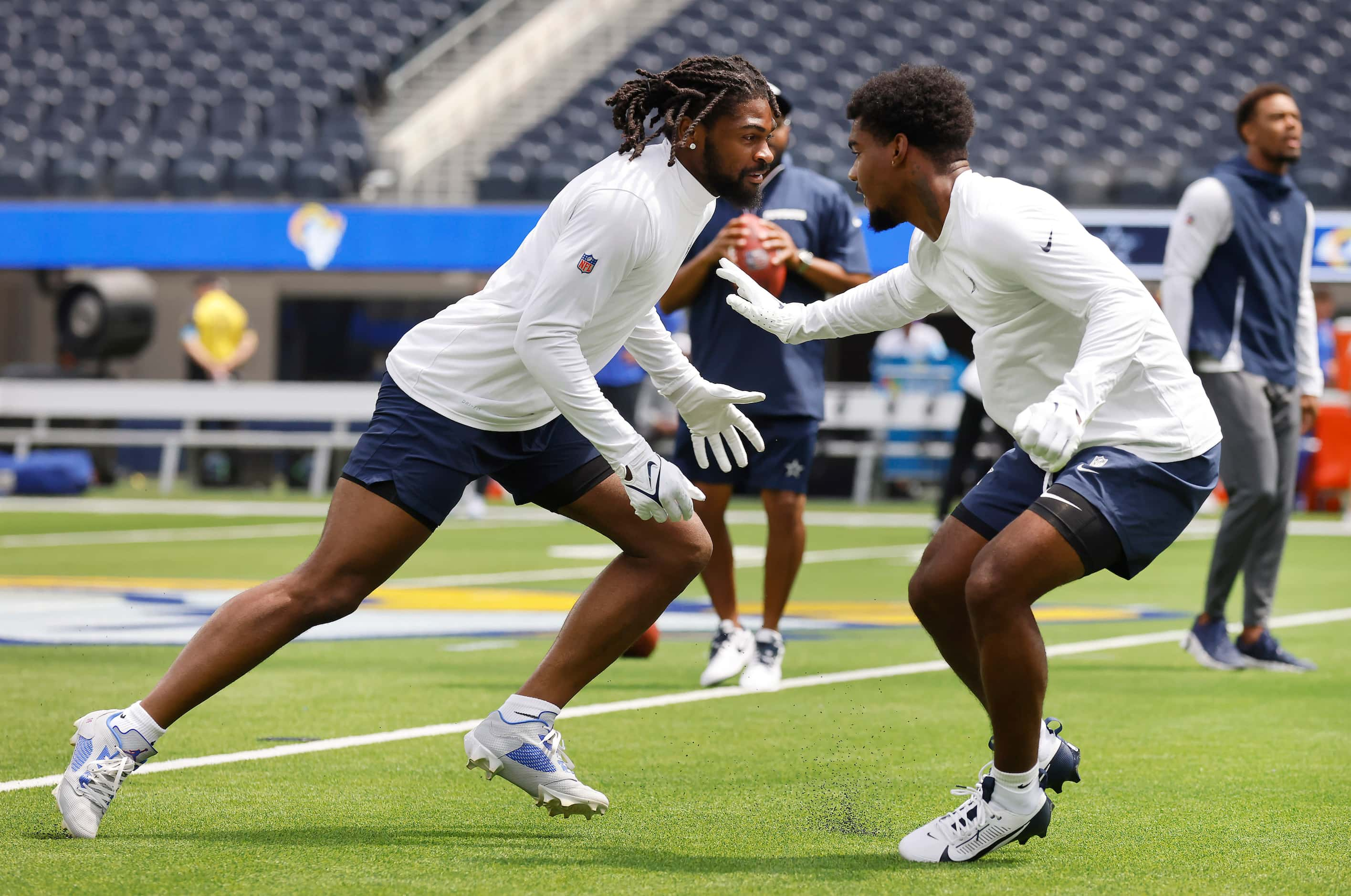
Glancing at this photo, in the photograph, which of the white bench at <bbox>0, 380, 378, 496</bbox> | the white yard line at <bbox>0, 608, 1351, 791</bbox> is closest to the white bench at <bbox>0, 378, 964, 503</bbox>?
the white bench at <bbox>0, 380, 378, 496</bbox>

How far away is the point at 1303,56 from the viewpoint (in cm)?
2539

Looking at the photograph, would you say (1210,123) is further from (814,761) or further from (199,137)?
(814,761)

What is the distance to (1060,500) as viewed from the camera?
393cm

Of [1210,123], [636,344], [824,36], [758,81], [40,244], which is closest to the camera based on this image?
[758,81]

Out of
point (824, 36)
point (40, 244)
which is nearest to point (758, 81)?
point (40, 244)

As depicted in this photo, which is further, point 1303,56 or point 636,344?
point 1303,56

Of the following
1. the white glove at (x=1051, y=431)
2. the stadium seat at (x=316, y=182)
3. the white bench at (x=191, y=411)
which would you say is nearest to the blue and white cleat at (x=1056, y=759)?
the white glove at (x=1051, y=431)

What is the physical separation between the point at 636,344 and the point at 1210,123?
20940 mm

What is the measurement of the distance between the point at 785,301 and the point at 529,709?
3.20 metres

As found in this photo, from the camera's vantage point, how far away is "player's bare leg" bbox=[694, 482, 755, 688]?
685 centimetres

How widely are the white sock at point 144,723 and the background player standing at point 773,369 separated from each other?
2888 millimetres

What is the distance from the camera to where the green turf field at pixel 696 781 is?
381cm

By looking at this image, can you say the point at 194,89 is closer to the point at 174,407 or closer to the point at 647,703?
the point at 174,407

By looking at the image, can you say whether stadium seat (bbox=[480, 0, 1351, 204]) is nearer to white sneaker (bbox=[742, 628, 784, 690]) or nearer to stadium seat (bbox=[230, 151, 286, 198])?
stadium seat (bbox=[230, 151, 286, 198])
